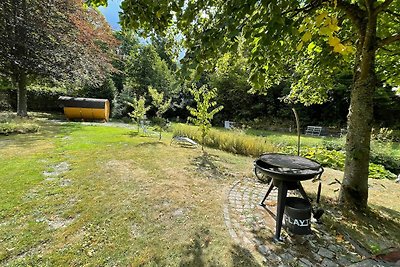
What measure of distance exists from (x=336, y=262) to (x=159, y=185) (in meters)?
2.91

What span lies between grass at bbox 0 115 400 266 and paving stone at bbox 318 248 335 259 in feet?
2.24

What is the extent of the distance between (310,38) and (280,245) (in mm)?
2365

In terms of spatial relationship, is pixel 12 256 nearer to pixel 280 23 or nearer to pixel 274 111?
pixel 280 23

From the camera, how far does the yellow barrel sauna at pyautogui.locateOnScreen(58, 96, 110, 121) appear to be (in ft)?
42.8

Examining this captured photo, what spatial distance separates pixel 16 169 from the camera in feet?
15.1

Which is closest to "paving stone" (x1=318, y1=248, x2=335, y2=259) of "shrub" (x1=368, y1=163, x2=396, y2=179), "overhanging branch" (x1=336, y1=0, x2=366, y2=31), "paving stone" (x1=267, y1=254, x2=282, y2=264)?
"paving stone" (x1=267, y1=254, x2=282, y2=264)

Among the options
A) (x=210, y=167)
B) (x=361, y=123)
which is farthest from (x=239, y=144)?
(x=361, y=123)

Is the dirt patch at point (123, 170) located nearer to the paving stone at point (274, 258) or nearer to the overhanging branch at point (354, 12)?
the paving stone at point (274, 258)

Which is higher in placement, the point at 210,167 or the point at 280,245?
the point at 210,167

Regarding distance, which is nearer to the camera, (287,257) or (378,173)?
(287,257)

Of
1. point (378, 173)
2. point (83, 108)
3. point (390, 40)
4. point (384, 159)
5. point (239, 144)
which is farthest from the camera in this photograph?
point (83, 108)

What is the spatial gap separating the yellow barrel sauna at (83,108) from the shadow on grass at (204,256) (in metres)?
12.4

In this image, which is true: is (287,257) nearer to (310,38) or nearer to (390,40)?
(310,38)

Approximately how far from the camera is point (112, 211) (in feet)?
10.6
